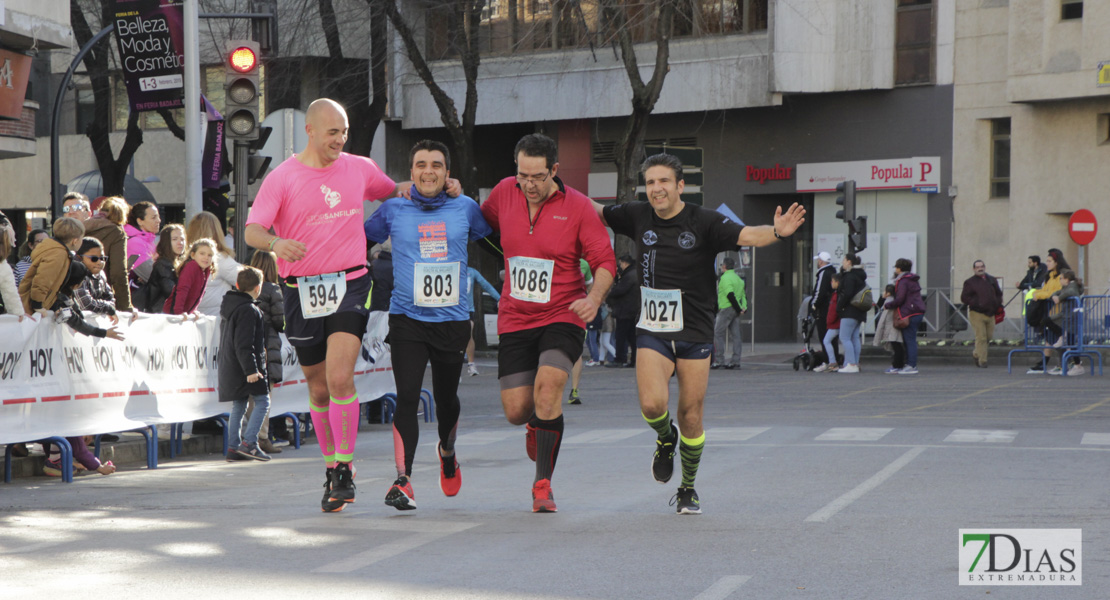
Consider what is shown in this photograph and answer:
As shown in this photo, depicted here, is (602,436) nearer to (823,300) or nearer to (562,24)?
(823,300)

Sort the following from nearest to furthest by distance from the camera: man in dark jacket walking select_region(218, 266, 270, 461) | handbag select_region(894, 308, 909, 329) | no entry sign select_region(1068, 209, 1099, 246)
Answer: man in dark jacket walking select_region(218, 266, 270, 461), handbag select_region(894, 308, 909, 329), no entry sign select_region(1068, 209, 1099, 246)

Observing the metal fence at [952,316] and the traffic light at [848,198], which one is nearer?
the traffic light at [848,198]

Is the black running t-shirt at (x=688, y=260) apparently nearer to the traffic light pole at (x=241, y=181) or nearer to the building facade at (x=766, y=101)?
the traffic light pole at (x=241, y=181)

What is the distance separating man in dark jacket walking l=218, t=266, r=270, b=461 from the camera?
11.7 metres

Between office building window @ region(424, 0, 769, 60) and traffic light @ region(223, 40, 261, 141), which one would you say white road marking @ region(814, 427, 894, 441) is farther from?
office building window @ region(424, 0, 769, 60)

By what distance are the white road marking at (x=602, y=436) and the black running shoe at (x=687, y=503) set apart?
4611mm

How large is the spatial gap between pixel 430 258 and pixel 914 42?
2730 cm

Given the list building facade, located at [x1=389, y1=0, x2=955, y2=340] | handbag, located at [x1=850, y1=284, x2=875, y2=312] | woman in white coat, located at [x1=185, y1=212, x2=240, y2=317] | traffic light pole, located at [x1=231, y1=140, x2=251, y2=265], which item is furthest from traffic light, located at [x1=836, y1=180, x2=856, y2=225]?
woman in white coat, located at [x1=185, y1=212, x2=240, y2=317]

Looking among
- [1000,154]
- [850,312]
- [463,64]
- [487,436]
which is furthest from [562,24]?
[487,436]

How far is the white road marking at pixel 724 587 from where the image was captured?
18.1 feet

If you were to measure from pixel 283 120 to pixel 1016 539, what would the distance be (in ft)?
32.1

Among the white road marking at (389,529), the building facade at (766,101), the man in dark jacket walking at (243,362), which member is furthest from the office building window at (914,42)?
the white road marking at (389,529)

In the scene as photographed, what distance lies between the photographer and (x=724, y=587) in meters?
5.68

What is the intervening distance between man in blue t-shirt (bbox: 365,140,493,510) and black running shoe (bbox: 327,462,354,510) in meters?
0.24
